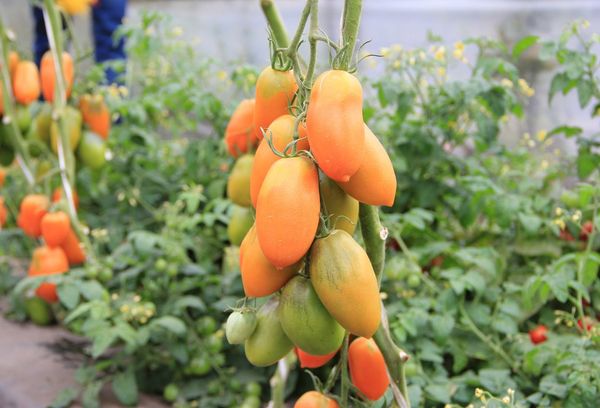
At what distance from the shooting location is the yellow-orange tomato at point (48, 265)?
1.63 metres

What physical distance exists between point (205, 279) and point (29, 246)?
0.71 m

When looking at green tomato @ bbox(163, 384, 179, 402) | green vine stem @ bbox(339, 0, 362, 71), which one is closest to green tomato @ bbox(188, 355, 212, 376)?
green tomato @ bbox(163, 384, 179, 402)

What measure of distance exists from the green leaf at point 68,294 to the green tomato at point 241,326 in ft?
2.24

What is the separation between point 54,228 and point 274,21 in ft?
3.24

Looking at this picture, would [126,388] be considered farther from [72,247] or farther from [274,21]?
[274,21]

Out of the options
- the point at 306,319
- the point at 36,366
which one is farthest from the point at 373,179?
the point at 36,366

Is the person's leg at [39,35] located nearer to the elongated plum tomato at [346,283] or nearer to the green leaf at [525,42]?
the green leaf at [525,42]

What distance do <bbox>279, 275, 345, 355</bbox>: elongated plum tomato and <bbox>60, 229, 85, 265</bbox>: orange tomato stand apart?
1061mm

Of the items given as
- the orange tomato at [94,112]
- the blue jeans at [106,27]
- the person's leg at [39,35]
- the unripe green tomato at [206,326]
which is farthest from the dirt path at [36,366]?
the blue jeans at [106,27]

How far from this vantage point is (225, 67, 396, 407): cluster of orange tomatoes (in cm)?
70

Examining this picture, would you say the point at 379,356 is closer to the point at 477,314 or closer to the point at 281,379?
the point at 281,379

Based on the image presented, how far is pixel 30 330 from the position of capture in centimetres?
182

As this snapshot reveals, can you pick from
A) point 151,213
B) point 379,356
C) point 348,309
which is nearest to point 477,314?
point 379,356

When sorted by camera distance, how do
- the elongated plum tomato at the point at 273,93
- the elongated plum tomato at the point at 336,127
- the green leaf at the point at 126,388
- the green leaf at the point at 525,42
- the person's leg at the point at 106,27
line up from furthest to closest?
the person's leg at the point at 106,27 < the green leaf at the point at 525,42 < the green leaf at the point at 126,388 < the elongated plum tomato at the point at 273,93 < the elongated plum tomato at the point at 336,127
